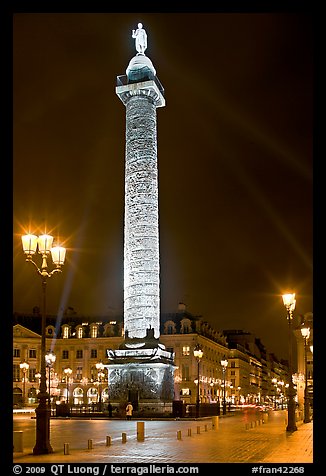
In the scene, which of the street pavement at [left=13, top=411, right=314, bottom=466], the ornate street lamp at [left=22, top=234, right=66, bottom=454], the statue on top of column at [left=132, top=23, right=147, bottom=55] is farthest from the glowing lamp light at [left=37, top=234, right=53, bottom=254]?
the statue on top of column at [left=132, top=23, right=147, bottom=55]

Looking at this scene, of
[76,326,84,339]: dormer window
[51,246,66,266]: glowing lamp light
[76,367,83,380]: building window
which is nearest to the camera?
[51,246,66,266]: glowing lamp light

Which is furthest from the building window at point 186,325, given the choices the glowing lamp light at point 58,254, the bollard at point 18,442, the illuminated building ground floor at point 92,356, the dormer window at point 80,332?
the bollard at point 18,442

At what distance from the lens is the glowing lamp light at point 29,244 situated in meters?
16.8

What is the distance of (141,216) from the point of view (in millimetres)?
37594

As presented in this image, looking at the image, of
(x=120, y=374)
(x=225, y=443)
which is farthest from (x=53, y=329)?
(x=225, y=443)

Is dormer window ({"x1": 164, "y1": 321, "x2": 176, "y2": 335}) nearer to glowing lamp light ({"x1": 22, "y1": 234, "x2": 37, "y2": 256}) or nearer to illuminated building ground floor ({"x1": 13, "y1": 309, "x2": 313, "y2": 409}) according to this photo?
illuminated building ground floor ({"x1": 13, "y1": 309, "x2": 313, "y2": 409})

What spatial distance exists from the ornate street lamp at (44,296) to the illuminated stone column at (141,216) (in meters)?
19.1

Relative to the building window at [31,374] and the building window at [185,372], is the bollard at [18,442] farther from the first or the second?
the building window at [31,374]

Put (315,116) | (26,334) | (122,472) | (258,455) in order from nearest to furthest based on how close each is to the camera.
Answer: (122,472) → (315,116) → (258,455) → (26,334)

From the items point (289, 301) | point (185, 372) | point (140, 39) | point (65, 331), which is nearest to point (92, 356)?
point (65, 331)

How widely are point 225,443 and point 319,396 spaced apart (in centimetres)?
719

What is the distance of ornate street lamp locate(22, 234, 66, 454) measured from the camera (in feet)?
50.3
